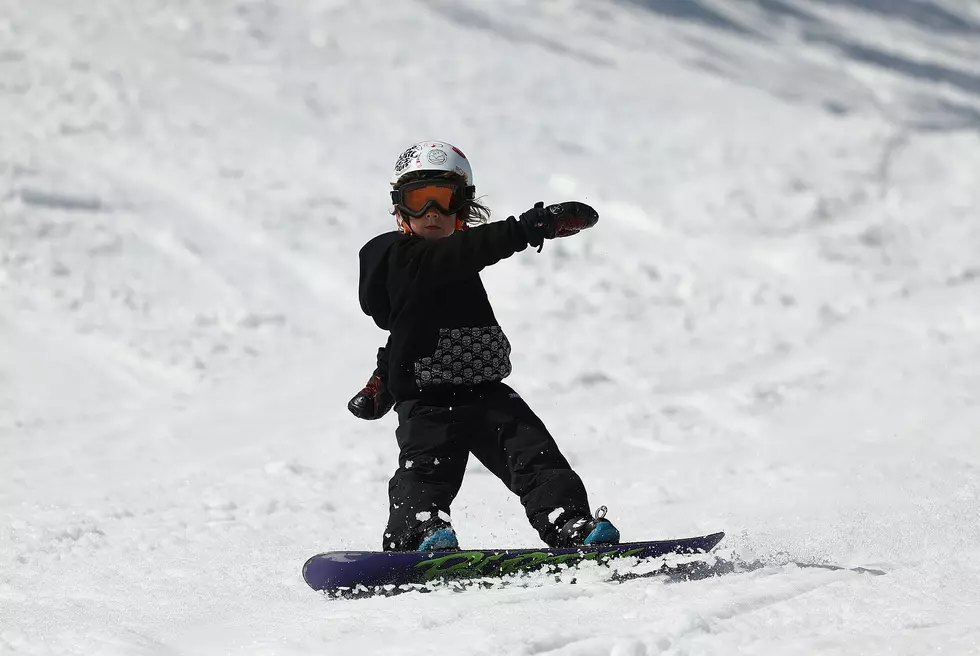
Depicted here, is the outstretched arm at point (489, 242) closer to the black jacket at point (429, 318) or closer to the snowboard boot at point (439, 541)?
the black jacket at point (429, 318)

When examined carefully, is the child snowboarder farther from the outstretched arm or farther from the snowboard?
the snowboard

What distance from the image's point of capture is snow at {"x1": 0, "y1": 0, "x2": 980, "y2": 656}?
312 centimetres

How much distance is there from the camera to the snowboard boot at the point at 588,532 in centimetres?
333

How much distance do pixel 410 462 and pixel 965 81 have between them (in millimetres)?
16194

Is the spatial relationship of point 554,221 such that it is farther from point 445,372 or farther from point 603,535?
point 603,535

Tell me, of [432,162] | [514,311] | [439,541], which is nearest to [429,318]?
[432,162]

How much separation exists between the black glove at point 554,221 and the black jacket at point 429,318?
12.2 inches

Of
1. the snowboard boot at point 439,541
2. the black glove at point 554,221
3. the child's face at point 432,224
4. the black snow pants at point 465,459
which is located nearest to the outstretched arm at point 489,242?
the black glove at point 554,221

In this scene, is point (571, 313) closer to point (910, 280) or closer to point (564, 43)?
point (910, 280)

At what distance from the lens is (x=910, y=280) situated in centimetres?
992

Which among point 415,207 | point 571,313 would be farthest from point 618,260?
point 415,207

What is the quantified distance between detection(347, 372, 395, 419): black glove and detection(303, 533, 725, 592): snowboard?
753 millimetres

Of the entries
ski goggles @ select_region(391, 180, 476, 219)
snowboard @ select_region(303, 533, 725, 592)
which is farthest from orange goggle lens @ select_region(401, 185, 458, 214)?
snowboard @ select_region(303, 533, 725, 592)

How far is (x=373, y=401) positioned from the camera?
389cm
